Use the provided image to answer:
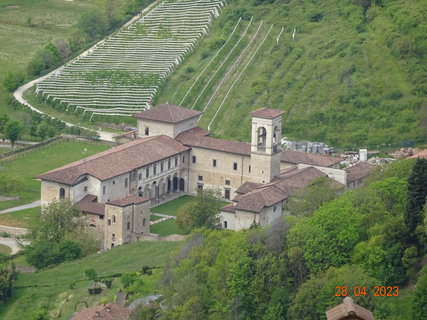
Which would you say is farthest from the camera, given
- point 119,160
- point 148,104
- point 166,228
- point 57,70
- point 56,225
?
point 57,70

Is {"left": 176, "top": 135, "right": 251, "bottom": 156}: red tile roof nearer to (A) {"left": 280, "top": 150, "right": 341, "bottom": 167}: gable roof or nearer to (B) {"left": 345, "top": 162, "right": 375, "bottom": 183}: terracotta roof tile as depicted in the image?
(A) {"left": 280, "top": 150, "right": 341, "bottom": 167}: gable roof

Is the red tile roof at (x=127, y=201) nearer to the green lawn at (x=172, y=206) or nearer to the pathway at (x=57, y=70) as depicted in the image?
the green lawn at (x=172, y=206)

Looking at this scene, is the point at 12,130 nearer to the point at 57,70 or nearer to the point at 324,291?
the point at 57,70

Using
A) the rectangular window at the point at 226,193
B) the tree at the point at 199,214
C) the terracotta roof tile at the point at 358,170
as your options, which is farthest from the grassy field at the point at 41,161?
the terracotta roof tile at the point at 358,170
